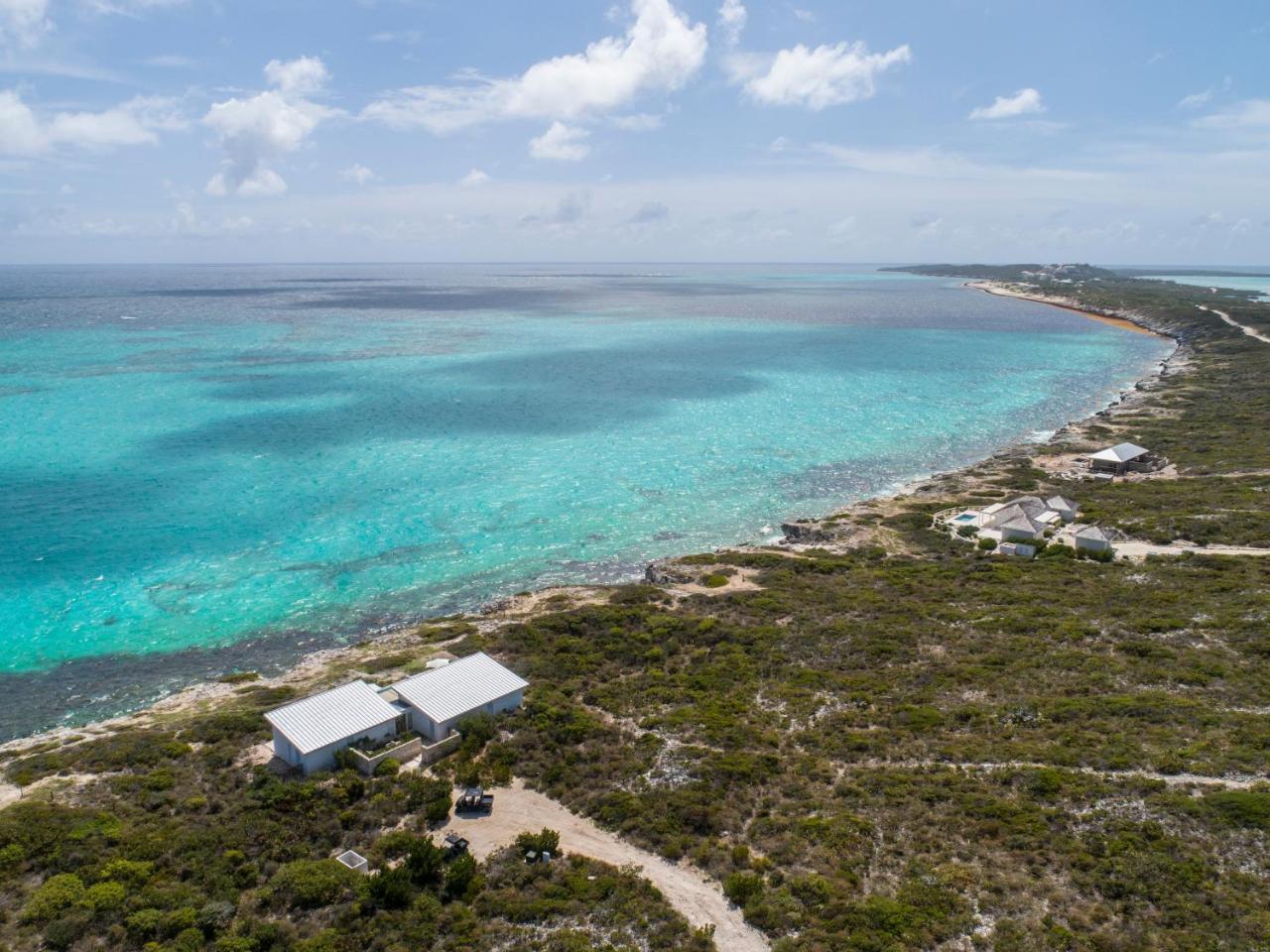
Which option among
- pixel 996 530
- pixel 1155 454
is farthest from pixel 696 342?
pixel 996 530

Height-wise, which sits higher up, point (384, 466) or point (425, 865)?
point (384, 466)

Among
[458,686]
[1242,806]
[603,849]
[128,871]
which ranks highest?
[1242,806]

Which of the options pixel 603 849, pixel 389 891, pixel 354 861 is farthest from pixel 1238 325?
pixel 389 891

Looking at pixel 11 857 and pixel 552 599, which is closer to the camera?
pixel 11 857

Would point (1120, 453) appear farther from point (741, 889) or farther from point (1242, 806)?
point (741, 889)

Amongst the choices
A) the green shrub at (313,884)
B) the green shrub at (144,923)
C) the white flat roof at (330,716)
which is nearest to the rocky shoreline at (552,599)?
the white flat roof at (330,716)

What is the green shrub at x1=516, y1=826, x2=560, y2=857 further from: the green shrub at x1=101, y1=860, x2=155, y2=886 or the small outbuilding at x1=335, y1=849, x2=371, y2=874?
the green shrub at x1=101, y1=860, x2=155, y2=886

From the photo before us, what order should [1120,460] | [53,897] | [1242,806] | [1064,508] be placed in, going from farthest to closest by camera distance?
[1120,460] < [1064,508] < [1242,806] < [53,897]

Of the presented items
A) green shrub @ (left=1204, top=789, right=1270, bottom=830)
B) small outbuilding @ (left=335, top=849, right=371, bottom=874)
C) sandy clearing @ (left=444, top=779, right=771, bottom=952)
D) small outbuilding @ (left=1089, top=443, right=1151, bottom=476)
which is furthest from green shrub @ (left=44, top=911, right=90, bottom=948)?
small outbuilding @ (left=1089, top=443, right=1151, bottom=476)
